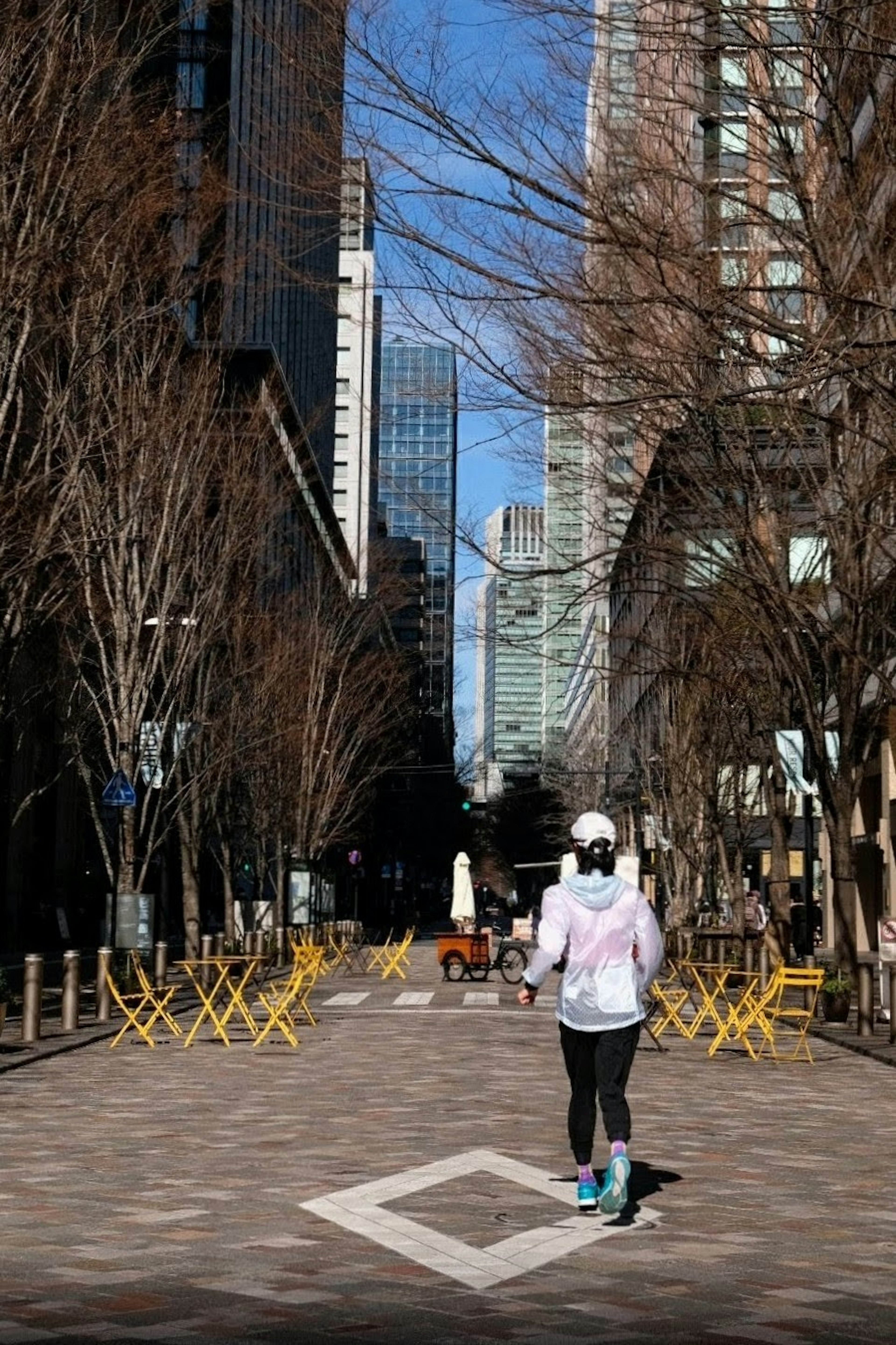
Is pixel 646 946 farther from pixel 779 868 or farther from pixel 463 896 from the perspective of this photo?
pixel 463 896

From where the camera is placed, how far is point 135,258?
24.9 m

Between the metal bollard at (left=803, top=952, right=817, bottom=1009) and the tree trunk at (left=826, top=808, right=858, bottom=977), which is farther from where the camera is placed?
the tree trunk at (left=826, top=808, right=858, bottom=977)

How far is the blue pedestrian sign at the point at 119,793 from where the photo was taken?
100 ft

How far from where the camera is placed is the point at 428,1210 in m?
9.68

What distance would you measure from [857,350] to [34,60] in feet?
33.9

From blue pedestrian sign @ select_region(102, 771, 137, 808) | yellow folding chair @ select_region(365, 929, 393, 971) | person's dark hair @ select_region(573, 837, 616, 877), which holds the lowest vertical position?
yellow folding chair @ select_region(365, 929, 393, 971)

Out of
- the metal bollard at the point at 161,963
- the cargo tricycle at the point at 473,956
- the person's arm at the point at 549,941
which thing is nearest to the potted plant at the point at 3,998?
the metal bollard at the point at 161,963

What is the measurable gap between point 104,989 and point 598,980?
17516mm

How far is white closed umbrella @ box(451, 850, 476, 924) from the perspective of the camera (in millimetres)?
50156

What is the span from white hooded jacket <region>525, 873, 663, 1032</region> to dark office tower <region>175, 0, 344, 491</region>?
482 cm

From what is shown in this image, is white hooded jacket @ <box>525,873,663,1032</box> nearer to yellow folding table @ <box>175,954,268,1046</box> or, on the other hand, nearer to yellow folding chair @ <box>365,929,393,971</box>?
yellow folding table @ <box>175,954,268,1046</box>

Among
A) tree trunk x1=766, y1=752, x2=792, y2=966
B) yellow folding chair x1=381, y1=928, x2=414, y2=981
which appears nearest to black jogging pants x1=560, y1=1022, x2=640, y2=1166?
tree trunk x1=766, y1=752, x2=792, y2=966

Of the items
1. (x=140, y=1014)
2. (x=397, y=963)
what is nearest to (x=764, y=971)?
(x=140, y=1014)

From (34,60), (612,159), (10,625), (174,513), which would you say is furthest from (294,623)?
(612,159)
